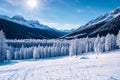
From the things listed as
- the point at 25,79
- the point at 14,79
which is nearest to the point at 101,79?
the point at 25,79

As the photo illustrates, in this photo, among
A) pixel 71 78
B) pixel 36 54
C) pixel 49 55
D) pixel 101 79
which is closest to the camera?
pixel 101 79

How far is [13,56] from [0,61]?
43512mm

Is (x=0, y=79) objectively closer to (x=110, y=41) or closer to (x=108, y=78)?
(x=108, y=78)

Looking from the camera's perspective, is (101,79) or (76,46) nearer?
(101,79)

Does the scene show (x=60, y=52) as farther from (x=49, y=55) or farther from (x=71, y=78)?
(x=71, y=78)

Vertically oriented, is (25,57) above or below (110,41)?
below

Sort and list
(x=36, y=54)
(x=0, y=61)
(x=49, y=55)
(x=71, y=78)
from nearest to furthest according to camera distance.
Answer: (x=71, y=78) < (x=0, y=61) < (x=36, y=54) < (x=49, y=55)

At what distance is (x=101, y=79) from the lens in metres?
29.9

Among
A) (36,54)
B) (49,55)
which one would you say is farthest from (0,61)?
(49,55)

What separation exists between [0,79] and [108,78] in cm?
1970

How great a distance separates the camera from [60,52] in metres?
145

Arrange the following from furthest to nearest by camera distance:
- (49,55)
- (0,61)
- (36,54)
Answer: (49,55)
(36,54)
(0,61)

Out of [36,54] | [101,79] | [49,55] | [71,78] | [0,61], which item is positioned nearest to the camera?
[101,79]

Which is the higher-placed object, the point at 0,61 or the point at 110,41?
the point at 110,41
